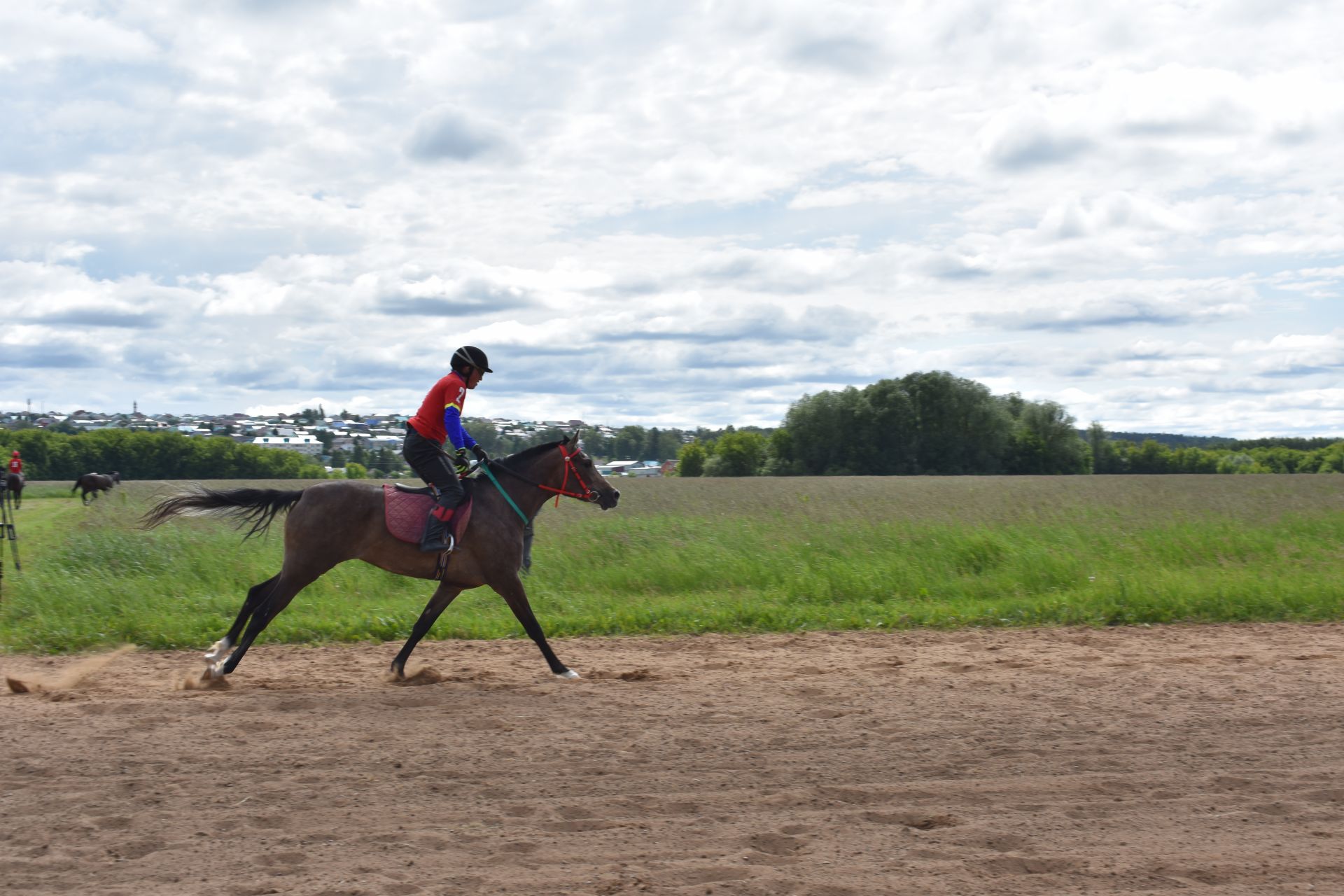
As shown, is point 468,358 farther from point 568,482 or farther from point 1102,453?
point 1102,453

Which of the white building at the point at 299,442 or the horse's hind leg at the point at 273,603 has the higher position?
the white building at the point at 299,442

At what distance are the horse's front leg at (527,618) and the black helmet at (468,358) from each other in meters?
1.89

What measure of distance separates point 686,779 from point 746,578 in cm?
855

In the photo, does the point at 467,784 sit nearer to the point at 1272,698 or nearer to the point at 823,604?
the point at 1272,698

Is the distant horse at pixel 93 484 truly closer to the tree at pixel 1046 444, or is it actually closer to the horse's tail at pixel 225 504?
the horse's tail at pixel 225 504

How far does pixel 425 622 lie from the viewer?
30.0ft

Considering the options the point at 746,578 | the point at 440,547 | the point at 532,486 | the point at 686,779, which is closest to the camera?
the point at 686,779

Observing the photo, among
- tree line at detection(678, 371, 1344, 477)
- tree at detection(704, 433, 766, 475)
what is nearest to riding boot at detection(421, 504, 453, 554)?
tree line at detection(678, 371, 1344, 477)

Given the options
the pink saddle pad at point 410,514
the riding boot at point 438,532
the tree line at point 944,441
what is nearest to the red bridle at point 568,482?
the pink saddle pad at point 410,514

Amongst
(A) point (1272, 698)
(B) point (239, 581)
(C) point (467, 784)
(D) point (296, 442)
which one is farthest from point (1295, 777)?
(D) point (296, 442)

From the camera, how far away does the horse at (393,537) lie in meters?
8.83

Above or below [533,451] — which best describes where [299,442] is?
above

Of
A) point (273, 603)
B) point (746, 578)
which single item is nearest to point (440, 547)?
point (273, 603)

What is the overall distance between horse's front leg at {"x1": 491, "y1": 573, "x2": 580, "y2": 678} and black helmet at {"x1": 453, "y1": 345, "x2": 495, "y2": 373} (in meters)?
1.89
